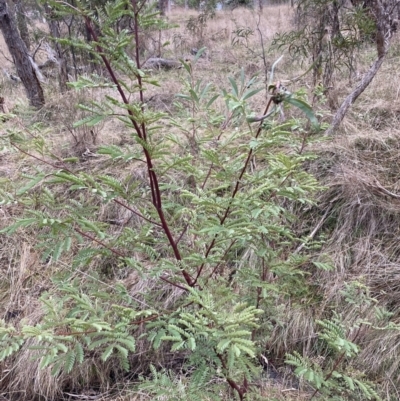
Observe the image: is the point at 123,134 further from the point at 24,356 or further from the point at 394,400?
the point at 394,400

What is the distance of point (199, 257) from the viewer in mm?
1077

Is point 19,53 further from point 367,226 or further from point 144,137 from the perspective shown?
point 367,226

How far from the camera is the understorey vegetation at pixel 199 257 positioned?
1.02m

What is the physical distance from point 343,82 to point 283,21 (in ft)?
14.5

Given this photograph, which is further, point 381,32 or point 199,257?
point 381,32

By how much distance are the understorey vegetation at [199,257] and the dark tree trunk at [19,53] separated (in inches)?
55.9

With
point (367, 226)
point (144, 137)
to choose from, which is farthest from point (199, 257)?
point (367, 226)

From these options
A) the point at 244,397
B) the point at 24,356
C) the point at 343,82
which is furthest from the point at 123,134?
the point at 244,397

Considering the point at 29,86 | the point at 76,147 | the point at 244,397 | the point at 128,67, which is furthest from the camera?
the point at 29,86

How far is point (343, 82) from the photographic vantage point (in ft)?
10.6

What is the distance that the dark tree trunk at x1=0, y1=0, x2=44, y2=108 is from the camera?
3.50 meters

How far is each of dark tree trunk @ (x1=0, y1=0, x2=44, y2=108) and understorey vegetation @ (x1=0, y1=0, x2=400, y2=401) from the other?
1.42 metres

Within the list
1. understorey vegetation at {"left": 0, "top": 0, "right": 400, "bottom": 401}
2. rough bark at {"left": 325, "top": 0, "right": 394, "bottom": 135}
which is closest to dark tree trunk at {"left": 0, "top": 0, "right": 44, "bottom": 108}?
understorey vegetation at {"left": 0, "top": 0, "right": 400, "bottom": 401}

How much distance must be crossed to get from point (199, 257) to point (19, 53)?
365cm
